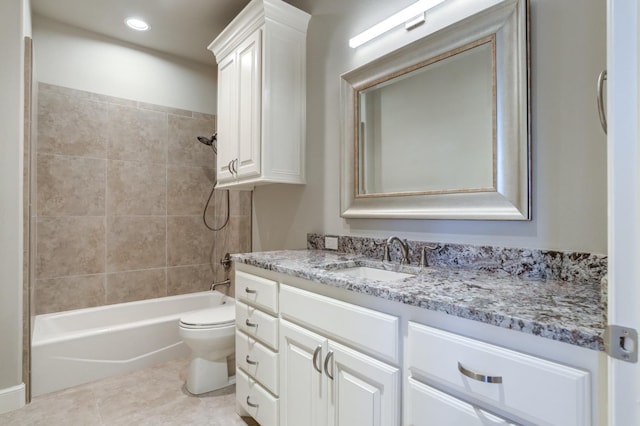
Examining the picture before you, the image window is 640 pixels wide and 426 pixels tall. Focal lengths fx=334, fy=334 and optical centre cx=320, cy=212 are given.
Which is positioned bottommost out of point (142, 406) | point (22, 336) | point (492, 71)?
point (142, 406)

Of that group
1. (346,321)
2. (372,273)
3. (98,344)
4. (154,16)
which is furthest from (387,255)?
(154,16)

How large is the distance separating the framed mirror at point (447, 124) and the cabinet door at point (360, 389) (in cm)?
70

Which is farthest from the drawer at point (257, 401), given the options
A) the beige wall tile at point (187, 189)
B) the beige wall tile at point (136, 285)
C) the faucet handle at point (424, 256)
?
the beige wall tile at point (187, 189)

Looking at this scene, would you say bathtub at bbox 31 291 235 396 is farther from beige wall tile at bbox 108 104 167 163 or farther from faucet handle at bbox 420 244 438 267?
faucet handle at bbox 420 244 438 267

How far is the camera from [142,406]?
6.48 ft

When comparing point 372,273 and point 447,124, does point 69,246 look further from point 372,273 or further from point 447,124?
point 447,124

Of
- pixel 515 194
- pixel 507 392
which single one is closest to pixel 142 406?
pixel 507 392

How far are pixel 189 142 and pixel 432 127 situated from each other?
251cm

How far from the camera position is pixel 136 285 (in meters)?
2.95

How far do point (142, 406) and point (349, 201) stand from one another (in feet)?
5.63

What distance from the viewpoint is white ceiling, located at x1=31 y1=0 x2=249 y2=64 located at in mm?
2395

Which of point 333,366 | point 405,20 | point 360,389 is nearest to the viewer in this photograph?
point 360,389
